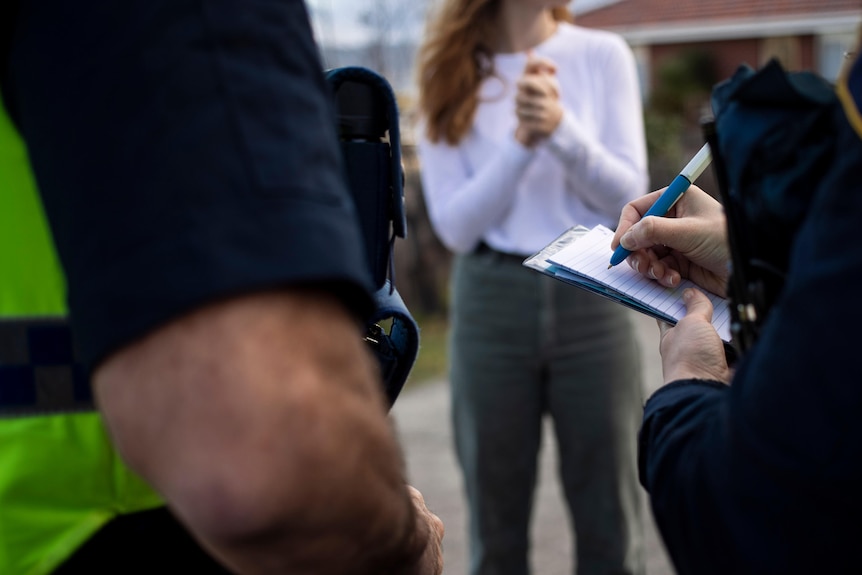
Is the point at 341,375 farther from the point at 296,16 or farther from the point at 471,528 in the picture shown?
the point at 471,528

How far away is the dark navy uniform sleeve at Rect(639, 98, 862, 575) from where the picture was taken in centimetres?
72

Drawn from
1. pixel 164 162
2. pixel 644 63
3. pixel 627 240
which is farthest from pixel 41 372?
pixel 644 63

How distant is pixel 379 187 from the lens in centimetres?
124

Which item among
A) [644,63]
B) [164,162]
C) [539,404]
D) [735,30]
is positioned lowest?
[644,63]

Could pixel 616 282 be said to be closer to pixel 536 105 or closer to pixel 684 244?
pixel 684 244

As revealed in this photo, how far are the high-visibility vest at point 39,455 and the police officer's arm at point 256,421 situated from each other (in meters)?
0.18

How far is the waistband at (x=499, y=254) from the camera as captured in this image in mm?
2717

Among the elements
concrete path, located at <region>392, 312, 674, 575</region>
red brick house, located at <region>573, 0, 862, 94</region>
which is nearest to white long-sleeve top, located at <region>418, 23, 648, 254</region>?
concrete path, located at <region>392, 312, 674, 575</region>

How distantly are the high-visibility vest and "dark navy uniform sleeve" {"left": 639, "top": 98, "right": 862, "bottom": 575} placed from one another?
1.89 feet

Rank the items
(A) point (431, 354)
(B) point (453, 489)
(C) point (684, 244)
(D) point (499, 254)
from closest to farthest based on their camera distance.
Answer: (C) point (684, 244), (D) point (499, 254), (B) point (453, 489), (A) point (431, 354)

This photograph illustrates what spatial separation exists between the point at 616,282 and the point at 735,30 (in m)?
22.0

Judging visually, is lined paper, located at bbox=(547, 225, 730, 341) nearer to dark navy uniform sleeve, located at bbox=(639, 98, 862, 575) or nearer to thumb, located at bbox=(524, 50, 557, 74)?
dark navy uniform sleeve, located at bbox=(639, 98, 862, 575)

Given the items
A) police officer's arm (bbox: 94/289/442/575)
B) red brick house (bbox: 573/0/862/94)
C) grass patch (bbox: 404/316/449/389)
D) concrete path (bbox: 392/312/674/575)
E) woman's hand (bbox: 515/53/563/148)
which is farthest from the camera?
red brick house (bbox: 573/0/862/94)

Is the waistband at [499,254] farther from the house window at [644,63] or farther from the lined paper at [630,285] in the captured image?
the house window at [644,63]
